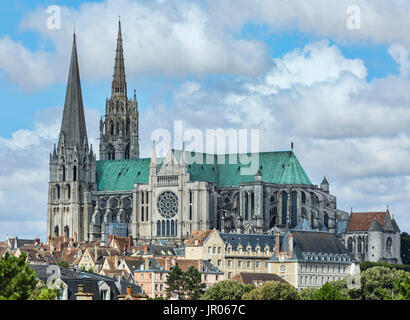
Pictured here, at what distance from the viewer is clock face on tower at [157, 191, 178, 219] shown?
135000 millimetres

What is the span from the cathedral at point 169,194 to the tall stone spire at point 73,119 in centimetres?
13

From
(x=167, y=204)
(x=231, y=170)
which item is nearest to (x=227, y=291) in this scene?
(x=167, y=204)

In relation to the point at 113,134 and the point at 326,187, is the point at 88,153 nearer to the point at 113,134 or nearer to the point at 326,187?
the point at 113,134

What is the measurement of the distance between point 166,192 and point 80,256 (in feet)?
75.4

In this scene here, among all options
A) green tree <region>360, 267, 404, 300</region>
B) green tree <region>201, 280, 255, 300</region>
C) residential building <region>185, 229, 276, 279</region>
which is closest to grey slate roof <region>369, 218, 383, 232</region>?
residential building <region>185, 229, 276, 279</region>

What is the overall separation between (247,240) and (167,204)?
24.0m

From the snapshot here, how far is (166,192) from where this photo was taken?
13612 cm

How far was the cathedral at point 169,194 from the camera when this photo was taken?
5167 inches

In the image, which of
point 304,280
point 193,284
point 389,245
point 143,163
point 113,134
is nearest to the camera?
point 193,284

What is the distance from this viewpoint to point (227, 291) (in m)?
85.7

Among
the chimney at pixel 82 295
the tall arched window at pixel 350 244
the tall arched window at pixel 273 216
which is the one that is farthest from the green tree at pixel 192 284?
the tall arched window at pixel 273 216

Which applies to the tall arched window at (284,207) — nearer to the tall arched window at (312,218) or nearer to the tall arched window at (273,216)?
the tall arched window at (273,216)

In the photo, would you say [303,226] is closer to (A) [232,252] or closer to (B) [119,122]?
(A) [232,252]
